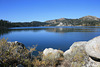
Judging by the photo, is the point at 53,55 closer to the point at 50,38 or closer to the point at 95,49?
the point at 95,49

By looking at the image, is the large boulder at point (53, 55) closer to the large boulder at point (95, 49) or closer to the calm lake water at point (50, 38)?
the large boulder at point (95, 49)

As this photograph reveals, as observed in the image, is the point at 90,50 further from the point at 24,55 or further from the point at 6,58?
the point at 6,58

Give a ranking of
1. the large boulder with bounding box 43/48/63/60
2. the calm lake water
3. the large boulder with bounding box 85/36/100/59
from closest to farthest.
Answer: the large boulder with bounding box 85/36/100/59 → the large boulder with bounding box 43/48/63/60 → the calm lake water

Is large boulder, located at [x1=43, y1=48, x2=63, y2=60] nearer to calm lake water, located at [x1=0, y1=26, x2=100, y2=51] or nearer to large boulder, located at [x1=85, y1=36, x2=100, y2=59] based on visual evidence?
large boulder, located at [x1=85, y1=36, x2=100, y2=59]

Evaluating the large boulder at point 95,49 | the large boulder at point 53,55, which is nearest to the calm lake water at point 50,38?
the large boulder at point 53,55

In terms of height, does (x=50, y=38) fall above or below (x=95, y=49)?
below

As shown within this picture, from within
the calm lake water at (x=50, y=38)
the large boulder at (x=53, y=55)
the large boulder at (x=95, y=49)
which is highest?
the large boulder at (x=95, y=49)

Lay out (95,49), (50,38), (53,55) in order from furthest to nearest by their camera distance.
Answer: (50,38)
(53,55)
(95,49)

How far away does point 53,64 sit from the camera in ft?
25.7

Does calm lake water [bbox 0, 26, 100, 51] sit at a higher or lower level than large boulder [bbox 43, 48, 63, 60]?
lower

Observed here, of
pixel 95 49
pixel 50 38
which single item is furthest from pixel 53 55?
pixel 50 38

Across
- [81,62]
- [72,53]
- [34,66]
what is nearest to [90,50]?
[81,62]

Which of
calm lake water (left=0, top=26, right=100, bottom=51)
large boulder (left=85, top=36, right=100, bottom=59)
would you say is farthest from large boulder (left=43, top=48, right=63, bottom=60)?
calm lake water (left=0, top=26, right=100, bottom=51)

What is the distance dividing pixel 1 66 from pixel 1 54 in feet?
2.74
